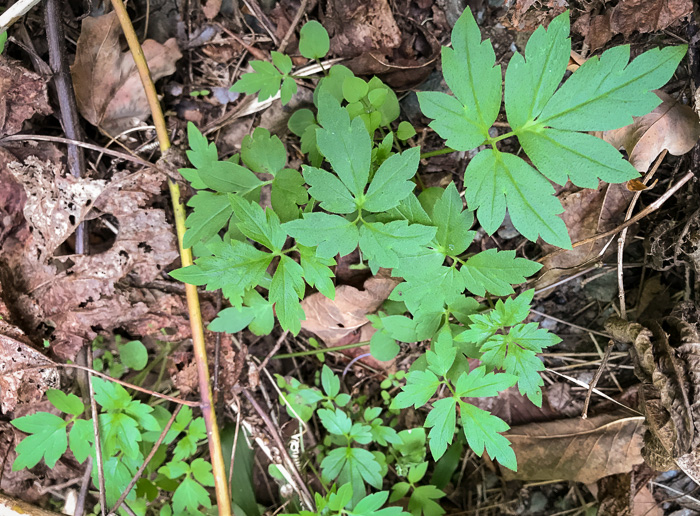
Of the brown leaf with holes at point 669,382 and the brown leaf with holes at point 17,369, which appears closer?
the brown leaf with holes at point 669,382

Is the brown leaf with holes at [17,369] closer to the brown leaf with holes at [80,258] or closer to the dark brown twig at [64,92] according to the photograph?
the brown leaf with holes at [80,258]

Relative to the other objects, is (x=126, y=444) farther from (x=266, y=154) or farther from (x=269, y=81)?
(x=269, y=81)

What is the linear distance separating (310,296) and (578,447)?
159cm

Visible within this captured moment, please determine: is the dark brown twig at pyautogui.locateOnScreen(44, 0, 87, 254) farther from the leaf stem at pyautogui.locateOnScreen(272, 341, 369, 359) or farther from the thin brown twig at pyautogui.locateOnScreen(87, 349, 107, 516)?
the leaf stem at pyautogui.locateOnScreen(272, 341, 369, 359)

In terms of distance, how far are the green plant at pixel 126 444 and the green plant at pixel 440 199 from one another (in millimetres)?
575

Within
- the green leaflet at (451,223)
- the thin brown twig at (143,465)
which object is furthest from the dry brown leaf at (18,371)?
the green leaflet at (451,223)

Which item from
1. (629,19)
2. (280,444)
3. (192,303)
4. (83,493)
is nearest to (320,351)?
(280,444)

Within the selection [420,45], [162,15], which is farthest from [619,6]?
[162,15]

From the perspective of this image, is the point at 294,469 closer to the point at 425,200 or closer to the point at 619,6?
the point at 425,200

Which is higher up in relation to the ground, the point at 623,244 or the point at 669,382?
the point at 623,244

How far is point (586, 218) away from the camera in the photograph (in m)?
2.10

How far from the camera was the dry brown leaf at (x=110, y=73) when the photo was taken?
7.14 feet

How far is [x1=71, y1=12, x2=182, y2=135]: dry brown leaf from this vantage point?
2178 millimetres

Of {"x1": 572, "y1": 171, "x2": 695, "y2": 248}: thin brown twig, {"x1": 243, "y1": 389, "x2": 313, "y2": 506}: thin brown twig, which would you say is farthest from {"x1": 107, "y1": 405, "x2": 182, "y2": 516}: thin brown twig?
{"x1": 572, "y1": 171, "x2": 695, "y2": 248}: thin brown twig
